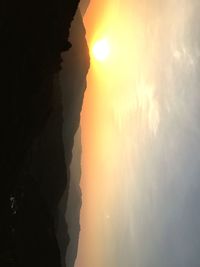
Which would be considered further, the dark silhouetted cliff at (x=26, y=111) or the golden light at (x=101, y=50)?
the golden light at (x=101, y=50)

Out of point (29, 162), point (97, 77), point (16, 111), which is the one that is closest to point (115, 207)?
point (97, 77)

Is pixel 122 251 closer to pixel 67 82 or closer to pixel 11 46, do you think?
pixel 67 82

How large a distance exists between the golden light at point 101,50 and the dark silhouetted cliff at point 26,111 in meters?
19.1

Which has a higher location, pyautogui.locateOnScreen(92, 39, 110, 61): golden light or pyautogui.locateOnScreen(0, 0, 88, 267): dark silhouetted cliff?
pyautogui.locateOnScreen(92, 39, 110, 61): golden light

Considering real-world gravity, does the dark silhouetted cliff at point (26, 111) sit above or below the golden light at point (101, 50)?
below

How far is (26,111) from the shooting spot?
17891 mm

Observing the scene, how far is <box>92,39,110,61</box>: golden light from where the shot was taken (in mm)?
40316

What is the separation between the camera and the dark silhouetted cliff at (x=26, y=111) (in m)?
16.9

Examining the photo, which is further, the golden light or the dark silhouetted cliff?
the golden light

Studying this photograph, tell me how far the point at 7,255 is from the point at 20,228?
200 cm

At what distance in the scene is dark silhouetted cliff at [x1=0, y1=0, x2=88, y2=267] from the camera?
16.9 m

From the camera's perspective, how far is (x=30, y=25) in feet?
57.0

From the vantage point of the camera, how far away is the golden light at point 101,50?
40.3m

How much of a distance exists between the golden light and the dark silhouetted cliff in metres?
19.1
